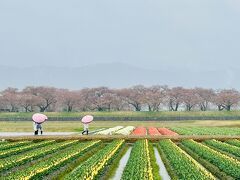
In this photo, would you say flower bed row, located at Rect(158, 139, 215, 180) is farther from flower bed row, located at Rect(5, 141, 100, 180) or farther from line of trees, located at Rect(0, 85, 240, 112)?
line of trees, located at Rect(0, 85, 240, 112)

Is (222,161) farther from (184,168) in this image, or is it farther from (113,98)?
(113,98)

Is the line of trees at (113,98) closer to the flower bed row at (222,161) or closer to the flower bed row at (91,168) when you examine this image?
the flower bed row at (222,161)

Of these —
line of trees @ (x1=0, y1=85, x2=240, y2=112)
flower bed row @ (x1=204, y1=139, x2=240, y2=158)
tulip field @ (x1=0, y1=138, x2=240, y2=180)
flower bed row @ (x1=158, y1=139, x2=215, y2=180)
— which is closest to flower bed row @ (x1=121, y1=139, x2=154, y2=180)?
tulip field @ (x1=0, y1=138, x2=240, y2=180)

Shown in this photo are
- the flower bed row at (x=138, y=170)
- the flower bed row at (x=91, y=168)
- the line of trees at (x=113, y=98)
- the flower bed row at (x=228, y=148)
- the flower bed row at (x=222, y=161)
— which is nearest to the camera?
the flower bed row at (x=138, y=170)

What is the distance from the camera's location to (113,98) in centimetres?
14400

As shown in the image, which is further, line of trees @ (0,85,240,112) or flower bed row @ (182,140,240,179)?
line of trees @ (0,85,240,112)

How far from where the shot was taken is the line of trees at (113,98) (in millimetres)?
141625

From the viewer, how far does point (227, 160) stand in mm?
27781

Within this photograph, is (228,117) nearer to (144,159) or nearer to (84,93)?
(84,93)

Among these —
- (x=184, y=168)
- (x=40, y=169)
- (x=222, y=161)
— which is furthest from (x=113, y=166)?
(x=222, y=161)

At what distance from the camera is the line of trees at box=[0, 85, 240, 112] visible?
14162 centimetres

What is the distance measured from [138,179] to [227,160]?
8755 millimetres

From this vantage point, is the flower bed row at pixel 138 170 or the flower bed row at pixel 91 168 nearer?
the flower bed row at pixel 138 170

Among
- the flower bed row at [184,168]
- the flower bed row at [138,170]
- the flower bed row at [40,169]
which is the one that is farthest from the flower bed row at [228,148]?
the flower bed row at [40,169]
